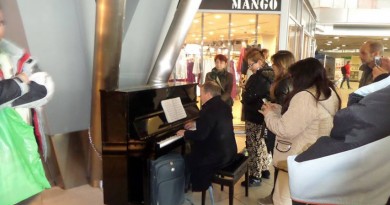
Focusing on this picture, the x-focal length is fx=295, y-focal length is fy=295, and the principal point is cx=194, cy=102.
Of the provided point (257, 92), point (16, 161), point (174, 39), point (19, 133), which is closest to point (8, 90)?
point (19, 133)

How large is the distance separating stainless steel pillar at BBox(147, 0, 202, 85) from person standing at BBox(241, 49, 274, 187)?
0.84 metres

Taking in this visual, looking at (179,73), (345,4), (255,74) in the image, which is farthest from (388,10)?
(255,74)

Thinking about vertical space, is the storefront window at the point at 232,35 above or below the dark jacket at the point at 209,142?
above

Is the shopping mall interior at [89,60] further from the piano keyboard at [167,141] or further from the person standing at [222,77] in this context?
the person standing at [222,77]

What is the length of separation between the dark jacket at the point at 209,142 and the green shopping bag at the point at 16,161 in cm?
144

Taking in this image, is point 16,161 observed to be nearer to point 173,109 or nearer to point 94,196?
point 173,109

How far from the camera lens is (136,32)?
3.37m

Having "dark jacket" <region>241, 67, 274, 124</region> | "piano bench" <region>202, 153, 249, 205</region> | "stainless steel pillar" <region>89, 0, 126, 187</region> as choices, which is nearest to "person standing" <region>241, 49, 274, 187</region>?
"dark jacket" <region>241, 67, 274, 124</region>

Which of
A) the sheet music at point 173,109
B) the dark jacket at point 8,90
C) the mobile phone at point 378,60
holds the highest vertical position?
the mobile phone at point 378,60

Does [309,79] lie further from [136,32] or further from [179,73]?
[179,73]

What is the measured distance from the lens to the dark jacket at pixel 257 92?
10.3ft

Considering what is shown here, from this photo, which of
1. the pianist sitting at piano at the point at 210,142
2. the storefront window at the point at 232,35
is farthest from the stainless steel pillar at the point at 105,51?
the storefront window at the point at 232,35

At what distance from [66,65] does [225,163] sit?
1.85m

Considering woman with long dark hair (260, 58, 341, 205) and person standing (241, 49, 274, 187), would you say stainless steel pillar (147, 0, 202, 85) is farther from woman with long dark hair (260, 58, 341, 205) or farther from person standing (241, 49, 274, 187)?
woman with long dark hair (260, 58, 341, 205)
